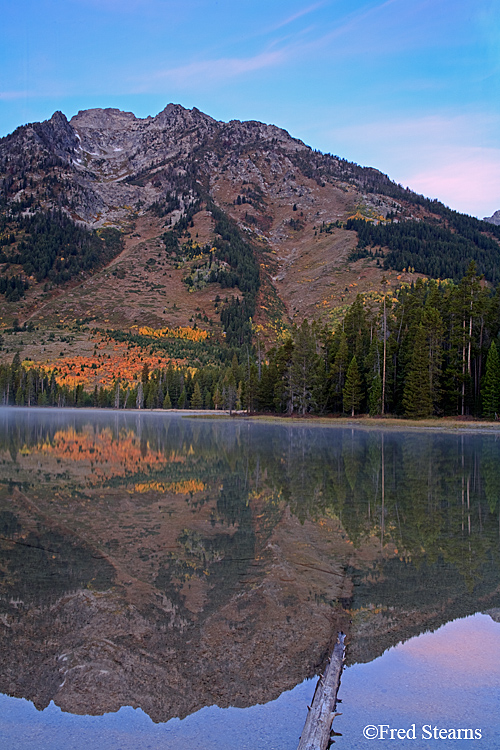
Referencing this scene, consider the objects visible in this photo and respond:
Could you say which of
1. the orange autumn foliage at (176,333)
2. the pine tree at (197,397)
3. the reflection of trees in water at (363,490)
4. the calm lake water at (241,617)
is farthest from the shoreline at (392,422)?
the orange autumn foliage at (176,333)

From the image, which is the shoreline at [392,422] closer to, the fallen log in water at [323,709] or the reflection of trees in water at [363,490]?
the reflection of trees in water at [363,490]

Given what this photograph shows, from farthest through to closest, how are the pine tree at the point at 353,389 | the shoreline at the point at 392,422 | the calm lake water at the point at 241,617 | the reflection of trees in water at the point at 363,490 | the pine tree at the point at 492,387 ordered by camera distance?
the pine tree at the point at 353,389 < the pine tree at the point at 492,387 < the shoreline at the point at 392,422 < the reflection of trees in water at the point at 363,490 < the calm lake water at the point at 241,617

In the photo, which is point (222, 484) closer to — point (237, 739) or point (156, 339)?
point (237, 739)

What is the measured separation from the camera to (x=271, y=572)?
344 inches

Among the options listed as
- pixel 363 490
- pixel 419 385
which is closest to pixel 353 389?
pixel 419 385

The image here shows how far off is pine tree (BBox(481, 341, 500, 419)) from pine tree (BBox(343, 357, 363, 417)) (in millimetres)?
15323

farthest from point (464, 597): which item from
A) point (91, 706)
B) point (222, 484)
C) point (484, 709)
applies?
point (222, 484)

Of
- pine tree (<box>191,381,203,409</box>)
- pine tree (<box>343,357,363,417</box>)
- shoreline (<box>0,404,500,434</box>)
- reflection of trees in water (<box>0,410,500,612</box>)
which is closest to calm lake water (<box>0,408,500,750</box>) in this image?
reflection of trees in water (<box>0,410,500,612</box>)

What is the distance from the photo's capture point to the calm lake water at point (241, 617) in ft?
15.6

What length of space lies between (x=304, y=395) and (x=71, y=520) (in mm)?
59302

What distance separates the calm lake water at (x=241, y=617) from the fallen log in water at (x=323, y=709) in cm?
13

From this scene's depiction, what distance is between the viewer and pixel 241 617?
6.92 metres

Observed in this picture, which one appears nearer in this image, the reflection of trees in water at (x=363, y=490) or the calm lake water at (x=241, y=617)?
the calm lake water at (x=241, y=617)

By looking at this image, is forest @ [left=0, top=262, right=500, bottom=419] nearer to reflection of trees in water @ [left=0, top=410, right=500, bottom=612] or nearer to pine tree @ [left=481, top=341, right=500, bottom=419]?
pine tree @ [left=481, top=341, right=500, bottom=419]
